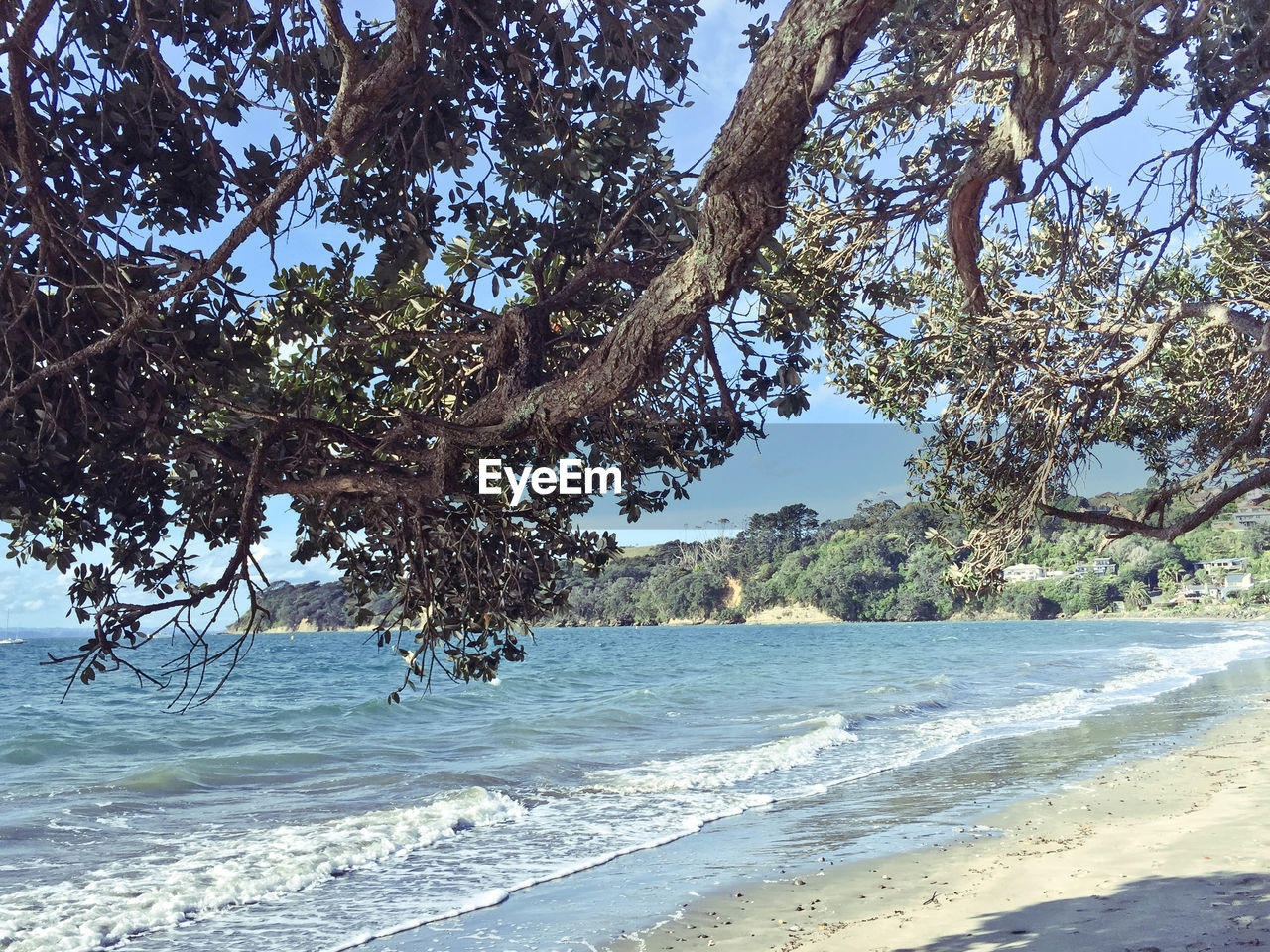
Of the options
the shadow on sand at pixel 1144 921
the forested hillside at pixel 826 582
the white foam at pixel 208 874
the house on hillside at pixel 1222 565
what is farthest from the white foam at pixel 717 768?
the house on hillside at pixel 1222 565

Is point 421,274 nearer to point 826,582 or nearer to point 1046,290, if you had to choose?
point 1046,290

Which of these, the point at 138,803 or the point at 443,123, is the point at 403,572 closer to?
the point at 443,123

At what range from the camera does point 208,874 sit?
9188mm

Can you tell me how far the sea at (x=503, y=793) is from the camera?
7910 mm

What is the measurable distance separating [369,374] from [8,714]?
2611cm

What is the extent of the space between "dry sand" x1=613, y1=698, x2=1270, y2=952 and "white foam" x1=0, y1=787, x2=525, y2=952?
368 cm

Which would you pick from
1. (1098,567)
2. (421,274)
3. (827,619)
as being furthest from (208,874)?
(1098,567)

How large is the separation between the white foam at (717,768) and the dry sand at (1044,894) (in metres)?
4.23

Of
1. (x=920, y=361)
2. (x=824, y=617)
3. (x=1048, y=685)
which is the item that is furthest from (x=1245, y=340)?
(x=824, y=617)

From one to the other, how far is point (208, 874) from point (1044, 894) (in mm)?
6869

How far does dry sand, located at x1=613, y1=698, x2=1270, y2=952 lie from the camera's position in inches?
240

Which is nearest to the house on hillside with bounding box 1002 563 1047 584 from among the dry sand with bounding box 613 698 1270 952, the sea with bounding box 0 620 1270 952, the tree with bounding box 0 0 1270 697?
the sea with bounding box 0 620 1270 952

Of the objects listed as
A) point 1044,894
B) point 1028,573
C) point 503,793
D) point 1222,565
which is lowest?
point 503,793

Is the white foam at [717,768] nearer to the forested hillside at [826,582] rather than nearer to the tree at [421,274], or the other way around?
the tree at [421,274]
